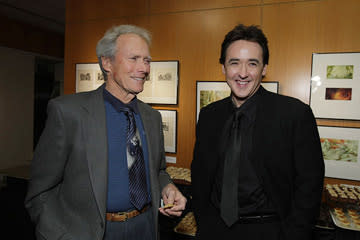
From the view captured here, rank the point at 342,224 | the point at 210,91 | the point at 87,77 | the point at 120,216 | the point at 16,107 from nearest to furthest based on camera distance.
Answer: the point at 120,216
the point at 342,224
the point at 210,91
the point at 87,77
the point at 16,107

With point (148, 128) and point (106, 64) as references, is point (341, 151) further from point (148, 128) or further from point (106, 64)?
point (106, 64)

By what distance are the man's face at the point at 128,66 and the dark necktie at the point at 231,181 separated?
28.0 inches

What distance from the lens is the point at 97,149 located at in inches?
56.1

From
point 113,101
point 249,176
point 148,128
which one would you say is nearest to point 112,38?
point 113,101

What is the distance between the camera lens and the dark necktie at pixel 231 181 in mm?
1646

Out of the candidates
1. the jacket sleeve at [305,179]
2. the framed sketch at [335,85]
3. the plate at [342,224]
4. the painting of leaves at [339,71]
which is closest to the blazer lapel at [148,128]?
the jacket sleeve at [305,179]

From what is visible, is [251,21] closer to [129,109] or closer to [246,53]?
[246,53]

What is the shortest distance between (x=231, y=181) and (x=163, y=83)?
2.29m

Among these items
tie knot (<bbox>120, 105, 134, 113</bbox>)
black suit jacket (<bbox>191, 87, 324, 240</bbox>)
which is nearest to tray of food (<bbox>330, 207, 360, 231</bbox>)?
black suit jacket (<bbox>191, 87, 324, 240</bbox>)

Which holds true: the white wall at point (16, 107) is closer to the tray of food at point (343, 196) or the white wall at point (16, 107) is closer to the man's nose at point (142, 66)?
the man's nose at point (142, 66)

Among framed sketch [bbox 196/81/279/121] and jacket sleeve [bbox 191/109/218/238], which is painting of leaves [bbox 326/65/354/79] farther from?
jacket sleeve [bbox 191/109/218/238]

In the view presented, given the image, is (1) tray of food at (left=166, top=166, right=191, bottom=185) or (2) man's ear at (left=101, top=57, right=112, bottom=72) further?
(1) tray of food at (left=166, top=166, right=191, bottom=185)

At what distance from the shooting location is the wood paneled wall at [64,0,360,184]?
2926 mm

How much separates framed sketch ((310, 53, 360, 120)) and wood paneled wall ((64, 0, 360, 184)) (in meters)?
0.08
